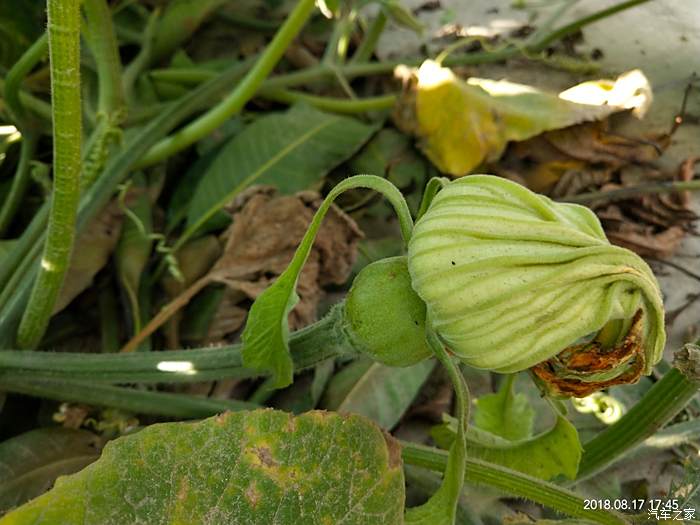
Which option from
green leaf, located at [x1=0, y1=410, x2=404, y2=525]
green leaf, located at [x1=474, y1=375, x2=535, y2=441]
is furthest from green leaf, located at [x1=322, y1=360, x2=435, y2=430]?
green leaf, located at [x1=0, y1=410, x2=404, y2=525]

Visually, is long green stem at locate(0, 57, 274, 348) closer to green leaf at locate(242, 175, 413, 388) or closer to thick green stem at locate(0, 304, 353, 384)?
thick green stem at locate(0, 304, 353, 384)

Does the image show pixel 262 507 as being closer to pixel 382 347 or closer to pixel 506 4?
pixel 382 347

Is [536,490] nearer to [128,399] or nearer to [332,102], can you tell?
[128,399]

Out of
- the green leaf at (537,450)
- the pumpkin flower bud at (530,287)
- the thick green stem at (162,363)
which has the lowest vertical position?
the green leaf at (537,450)

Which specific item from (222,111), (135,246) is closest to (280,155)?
(222,111)

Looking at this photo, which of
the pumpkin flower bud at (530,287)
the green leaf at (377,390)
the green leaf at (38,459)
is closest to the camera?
the pumpkin flower bud at (530,287)

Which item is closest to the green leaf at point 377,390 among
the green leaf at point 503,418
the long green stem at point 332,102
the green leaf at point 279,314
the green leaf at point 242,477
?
the green leaf at point 503,418

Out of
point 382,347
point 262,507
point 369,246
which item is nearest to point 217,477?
point 262,507

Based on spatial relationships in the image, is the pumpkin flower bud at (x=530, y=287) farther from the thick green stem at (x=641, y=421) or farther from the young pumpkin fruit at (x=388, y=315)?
the thick green stem at (x=641, y=421)
